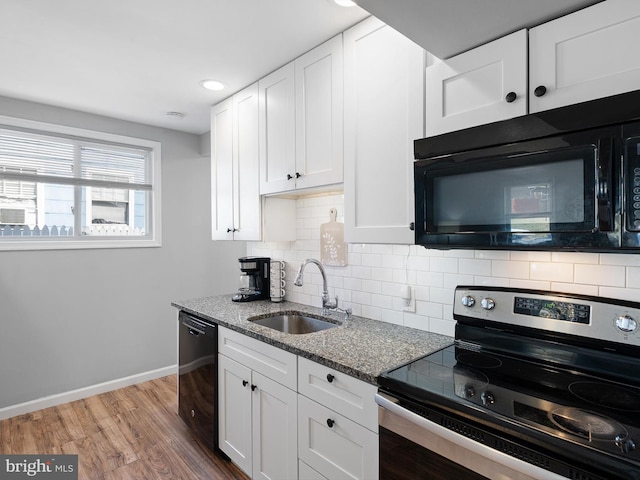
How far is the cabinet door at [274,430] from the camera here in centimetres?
166

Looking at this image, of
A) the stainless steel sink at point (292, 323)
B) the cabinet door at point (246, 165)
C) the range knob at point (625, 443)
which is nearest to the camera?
the range knob at point (625, 443)

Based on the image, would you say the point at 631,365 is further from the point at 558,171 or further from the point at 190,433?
the point at 190,433

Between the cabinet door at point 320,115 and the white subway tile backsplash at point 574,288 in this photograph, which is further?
the cabinet door at point 320,115

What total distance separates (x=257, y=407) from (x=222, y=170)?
170cm

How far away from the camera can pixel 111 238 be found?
10.9 feet

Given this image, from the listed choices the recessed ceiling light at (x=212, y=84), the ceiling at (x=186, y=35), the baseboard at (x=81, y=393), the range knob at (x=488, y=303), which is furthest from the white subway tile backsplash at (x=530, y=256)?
the baseboard at (x=81, y=393)

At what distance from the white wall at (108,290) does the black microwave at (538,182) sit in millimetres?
2820

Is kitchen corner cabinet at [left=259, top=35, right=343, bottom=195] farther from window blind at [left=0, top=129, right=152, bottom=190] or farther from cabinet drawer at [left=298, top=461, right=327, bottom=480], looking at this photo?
window blind at [left=0, top=129, right=152, bottom=190]

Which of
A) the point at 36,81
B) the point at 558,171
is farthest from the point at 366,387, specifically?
the point at 36,81

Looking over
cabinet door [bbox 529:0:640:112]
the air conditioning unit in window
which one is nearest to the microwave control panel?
cabinet door [bbox 529:0:640:112]

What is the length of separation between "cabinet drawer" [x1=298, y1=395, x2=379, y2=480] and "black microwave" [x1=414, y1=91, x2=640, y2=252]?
766mm

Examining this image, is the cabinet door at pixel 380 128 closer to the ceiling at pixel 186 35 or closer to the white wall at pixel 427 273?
the ceiling at pixel 186 35

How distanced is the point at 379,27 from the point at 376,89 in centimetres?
28

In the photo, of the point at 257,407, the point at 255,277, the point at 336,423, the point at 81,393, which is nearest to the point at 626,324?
the point at 336,423
